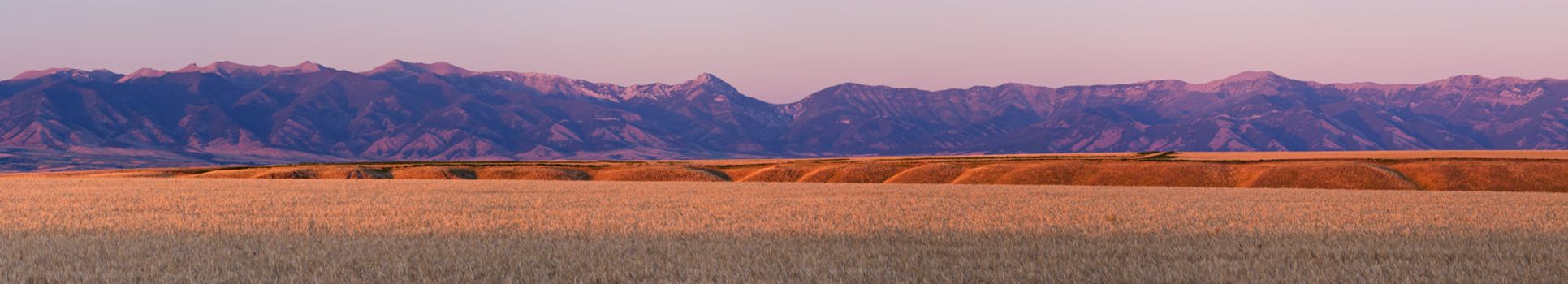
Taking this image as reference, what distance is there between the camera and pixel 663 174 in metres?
91.9

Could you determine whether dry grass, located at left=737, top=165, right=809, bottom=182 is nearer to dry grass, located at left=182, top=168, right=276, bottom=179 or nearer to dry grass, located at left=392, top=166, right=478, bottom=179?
dry grass, located at left=392, top=166, right=478, bottom=179

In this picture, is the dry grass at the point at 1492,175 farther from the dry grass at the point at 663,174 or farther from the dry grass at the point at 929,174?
the dry grass at the point at 663,174

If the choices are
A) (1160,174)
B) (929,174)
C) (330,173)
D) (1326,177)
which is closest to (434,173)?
(330,173)

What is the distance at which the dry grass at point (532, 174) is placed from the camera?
9325 cm

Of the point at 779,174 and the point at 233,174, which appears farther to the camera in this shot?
the point at 233,174

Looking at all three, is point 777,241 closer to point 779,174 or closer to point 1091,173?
point 1091,173

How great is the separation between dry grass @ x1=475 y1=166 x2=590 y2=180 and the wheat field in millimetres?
49785

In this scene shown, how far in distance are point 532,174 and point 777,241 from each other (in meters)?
75.2

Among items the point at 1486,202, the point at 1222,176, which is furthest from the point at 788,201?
the point at 1222,176

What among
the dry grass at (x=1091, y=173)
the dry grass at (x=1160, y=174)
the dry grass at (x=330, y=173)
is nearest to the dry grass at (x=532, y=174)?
the dry grass at (x=1091, y=173)

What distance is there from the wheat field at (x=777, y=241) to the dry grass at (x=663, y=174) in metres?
47.1

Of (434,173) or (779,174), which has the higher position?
(434,173)

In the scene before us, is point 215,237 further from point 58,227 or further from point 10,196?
point 10,196

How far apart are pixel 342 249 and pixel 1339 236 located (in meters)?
18.9
